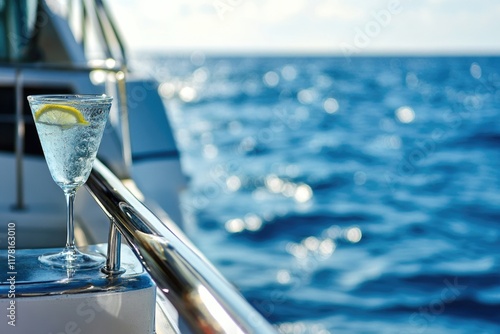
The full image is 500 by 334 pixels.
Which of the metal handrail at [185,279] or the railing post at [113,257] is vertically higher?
the railing post at [113,257]

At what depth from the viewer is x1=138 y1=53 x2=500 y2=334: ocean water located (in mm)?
6242

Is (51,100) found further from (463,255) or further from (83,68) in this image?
(463,255)

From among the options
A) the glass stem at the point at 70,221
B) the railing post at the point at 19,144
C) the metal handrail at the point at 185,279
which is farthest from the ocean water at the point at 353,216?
the metal handrail at the point at 185,279

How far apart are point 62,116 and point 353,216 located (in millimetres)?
8833

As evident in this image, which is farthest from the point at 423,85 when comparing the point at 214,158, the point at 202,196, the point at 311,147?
the point at 202,196

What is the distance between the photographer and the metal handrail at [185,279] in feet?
2.02

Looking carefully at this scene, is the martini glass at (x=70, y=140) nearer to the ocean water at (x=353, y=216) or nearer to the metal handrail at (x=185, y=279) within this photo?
the metal handrail at (x=185, y=279)

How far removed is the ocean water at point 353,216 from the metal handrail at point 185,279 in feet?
11.4

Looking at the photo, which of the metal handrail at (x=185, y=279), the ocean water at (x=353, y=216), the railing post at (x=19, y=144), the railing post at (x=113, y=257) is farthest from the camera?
the ocean water at (x=353, y=216)

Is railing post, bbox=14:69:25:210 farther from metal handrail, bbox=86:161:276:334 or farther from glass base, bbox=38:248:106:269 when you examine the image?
metal handrail, bbox=86:161:276:334

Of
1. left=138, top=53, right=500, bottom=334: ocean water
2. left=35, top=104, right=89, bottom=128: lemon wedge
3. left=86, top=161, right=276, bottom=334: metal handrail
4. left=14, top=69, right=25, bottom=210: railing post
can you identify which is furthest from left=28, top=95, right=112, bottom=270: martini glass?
left=138, top=53, right=500, bottom=334: ocean water

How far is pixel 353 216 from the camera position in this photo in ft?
32.1

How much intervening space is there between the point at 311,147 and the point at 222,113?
915cm

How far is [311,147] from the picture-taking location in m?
16.8
